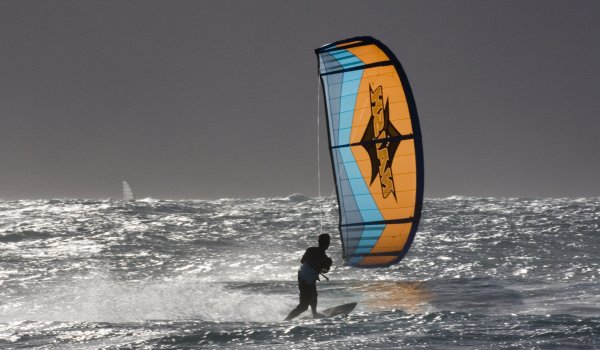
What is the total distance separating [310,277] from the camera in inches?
Result: 523

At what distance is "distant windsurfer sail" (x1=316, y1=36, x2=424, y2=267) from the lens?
13.8m

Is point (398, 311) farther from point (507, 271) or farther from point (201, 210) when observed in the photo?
point (201, 210)

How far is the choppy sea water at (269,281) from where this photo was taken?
11375mm

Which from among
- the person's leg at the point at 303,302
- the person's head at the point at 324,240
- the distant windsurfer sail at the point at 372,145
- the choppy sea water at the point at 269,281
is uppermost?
the distant windsurfer sail at the point at 372,145

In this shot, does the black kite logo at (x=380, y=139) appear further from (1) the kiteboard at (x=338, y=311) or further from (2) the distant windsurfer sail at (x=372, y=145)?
(1) the kiteboard at (x=338, y=311)

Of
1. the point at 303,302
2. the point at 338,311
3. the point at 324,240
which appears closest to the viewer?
the point at 324,240

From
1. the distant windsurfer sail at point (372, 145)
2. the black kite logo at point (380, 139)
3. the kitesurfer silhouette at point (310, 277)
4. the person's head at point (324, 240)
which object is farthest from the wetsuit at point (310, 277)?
the black kite logo at point (380, 139)

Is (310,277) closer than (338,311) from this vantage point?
Yes

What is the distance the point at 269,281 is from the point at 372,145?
9.93 metres

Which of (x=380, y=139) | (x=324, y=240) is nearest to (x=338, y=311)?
(x=324, y=240)

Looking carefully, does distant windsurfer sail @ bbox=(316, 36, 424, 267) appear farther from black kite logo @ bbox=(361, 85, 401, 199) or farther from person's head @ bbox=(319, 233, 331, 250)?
person's head @ bbox=(319, 233, 331, 250)

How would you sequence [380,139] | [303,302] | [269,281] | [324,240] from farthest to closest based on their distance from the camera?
[269,281], [380,139], [303,302], [324,240]

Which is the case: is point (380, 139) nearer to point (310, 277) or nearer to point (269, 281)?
point (310, 277)

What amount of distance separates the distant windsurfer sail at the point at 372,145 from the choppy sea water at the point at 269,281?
1417mm
